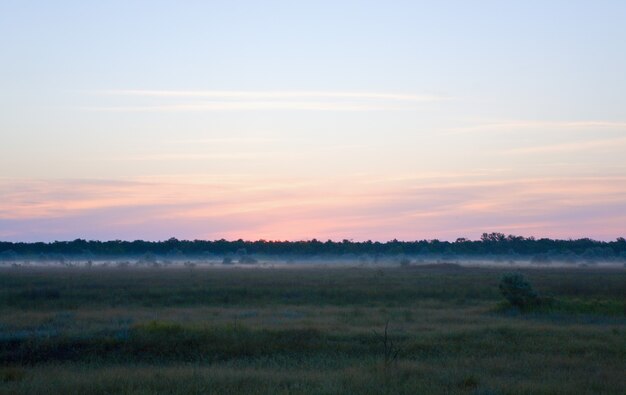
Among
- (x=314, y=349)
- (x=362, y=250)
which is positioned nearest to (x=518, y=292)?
(x=314, y=349)

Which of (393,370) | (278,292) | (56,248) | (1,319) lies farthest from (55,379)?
(56,248)

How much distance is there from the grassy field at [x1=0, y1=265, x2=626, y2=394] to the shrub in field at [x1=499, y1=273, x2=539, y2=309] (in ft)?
1.95

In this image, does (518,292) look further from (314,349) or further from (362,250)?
(362,250)

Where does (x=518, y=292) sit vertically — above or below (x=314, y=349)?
above

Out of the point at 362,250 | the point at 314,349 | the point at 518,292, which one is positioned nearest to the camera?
the point at 314,349

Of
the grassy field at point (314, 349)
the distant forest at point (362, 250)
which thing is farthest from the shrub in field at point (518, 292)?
the distant forest at point (362, 250)

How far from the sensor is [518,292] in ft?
117

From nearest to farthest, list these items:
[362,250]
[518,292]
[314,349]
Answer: [314,349] < [518,292] < [362,250]

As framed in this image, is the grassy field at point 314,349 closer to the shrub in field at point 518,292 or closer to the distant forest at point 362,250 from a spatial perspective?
the shrub in field at point 518,292

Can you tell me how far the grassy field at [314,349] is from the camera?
15.3m

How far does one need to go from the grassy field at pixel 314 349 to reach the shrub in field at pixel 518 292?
1.95 feet

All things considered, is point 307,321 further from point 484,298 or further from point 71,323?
point 484,298

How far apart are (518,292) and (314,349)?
16.9 meters

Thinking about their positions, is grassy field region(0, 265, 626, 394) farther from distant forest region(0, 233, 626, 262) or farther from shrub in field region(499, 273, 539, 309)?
distant forest region(0, 233, 626, 262)
